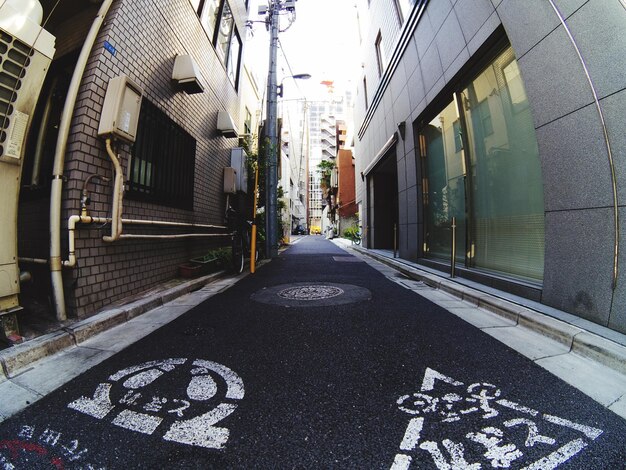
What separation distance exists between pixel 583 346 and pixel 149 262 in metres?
5.25

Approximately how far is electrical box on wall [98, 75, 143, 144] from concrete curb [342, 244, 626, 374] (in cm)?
514

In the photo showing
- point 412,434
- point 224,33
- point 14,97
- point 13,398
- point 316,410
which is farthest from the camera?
point 224,33

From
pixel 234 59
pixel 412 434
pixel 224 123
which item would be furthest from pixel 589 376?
pixel 234 59

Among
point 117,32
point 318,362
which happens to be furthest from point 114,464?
point 117,32

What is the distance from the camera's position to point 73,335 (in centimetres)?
240

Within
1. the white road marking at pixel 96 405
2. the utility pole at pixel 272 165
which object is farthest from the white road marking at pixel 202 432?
the utility pole at pixel 272 165

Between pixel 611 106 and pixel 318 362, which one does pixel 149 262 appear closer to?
pixel 318 362

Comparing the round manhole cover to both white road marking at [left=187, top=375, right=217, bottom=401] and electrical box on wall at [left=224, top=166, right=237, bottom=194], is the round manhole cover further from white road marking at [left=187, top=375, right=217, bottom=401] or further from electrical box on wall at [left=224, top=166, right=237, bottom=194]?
electrical box on wall at [left=224, top=166, right=237, bottom=194]

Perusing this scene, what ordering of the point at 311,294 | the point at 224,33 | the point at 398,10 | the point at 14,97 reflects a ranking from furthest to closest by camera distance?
the point at 398,10
the point at 224,33
the point at 311,294
the point at 14,97

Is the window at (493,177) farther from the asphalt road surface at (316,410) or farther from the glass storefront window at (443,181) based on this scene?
the asphalt road surface at (316,410)

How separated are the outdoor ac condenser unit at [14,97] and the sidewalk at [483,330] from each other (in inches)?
22.0

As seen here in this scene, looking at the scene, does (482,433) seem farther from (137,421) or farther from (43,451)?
(43,451)

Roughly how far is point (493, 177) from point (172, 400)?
5336 mm

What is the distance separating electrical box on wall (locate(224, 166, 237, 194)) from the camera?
295 inches
